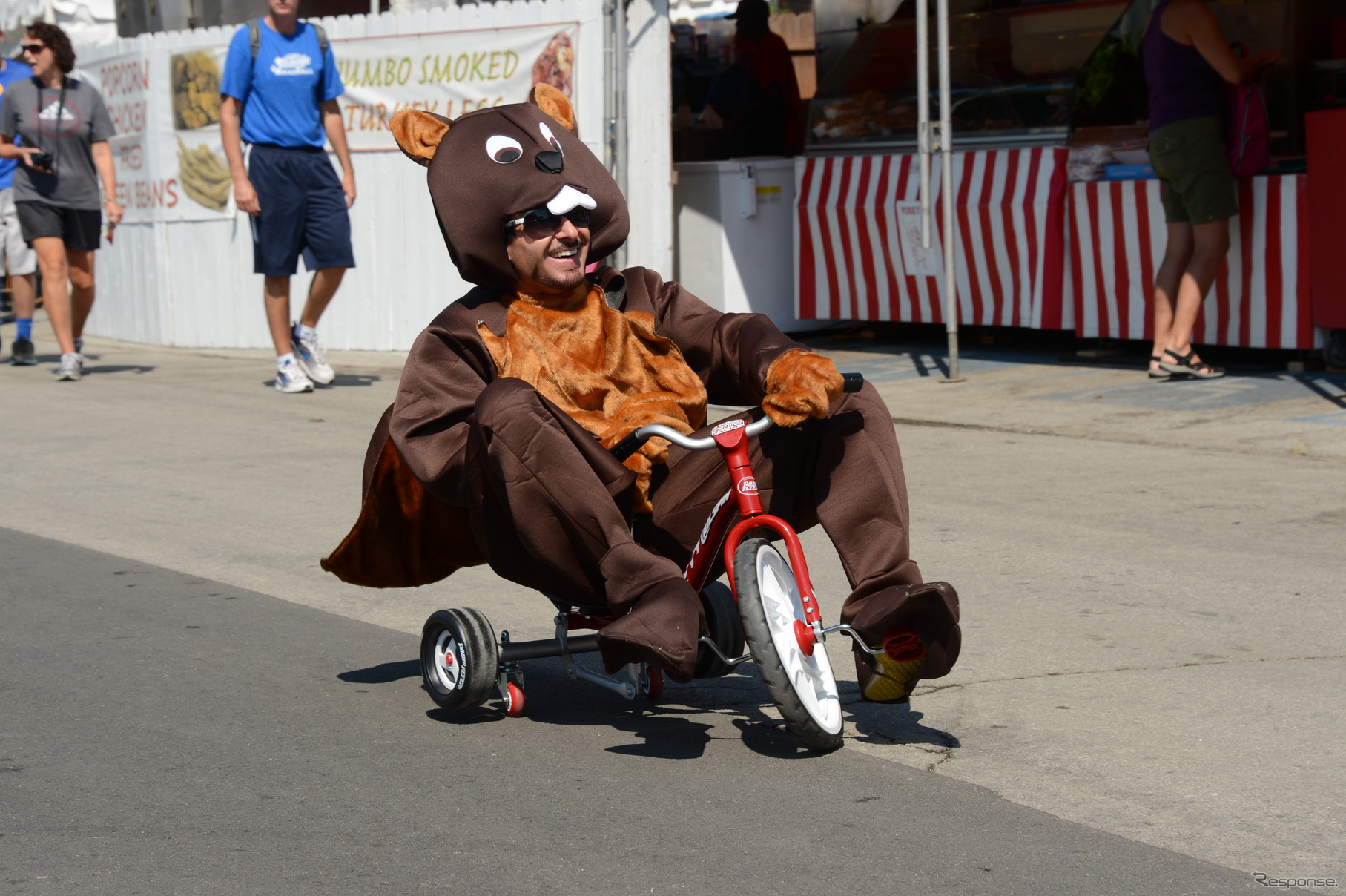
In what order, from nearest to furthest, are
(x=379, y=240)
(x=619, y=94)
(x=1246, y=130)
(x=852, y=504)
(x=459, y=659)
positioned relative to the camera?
(x=852, y=504) < (x=459, y=659) < (x=1246, y=130) < (x=619, y=94) < (x=379, y=240)

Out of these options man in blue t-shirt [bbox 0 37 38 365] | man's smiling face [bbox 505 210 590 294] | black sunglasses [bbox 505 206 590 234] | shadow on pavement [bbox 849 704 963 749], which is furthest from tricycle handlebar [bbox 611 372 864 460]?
man in blue t-shirt [bbox 0 37 38 365]

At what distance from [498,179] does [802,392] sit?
39.9 inches

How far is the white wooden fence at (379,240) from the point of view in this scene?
1070 cm

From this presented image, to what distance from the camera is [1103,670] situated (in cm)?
441

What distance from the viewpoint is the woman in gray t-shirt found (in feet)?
35.1

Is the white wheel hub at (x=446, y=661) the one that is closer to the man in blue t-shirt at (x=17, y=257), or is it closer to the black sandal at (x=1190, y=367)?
the black sandal at (x=1190, y=367)

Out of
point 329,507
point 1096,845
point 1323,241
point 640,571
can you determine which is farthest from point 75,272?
point 1096,845

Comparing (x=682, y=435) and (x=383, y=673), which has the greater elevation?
(x=682, y=435)

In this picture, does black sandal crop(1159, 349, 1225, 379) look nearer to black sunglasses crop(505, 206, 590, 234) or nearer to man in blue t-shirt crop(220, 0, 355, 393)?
man in blue t-shirt crop(220, 0, 355, 393)

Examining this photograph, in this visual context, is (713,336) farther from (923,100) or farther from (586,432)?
(923,100)

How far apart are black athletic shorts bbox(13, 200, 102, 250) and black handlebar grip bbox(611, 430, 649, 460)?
7931mm

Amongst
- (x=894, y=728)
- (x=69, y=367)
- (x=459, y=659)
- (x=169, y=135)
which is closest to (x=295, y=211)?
(x=69, y=367)

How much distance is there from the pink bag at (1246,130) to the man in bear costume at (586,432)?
5567mm

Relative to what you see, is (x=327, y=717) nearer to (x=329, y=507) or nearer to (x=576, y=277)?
(x=576, y=277)
